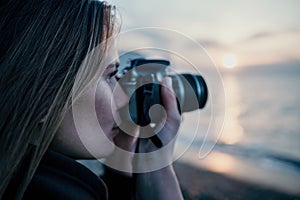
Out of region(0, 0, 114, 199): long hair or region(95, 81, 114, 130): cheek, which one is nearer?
region(0, 0, 114, 199): long hair

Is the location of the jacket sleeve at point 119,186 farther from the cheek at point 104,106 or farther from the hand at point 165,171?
the cheek at point 104,106

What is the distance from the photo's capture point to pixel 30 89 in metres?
0.52

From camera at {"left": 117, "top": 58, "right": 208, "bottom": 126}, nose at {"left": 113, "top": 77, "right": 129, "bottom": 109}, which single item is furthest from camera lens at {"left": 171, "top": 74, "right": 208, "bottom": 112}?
nose at {"left": 113, "top": 77, "right": 129, "bottom": 109}

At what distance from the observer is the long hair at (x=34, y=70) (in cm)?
50

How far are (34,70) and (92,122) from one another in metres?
0.15

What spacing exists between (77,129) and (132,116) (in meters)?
0.16

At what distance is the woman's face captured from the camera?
2.00ft

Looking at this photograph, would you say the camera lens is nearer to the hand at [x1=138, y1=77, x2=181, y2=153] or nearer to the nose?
the hand at [x1=138, y1=77, x2=181, y2=153]

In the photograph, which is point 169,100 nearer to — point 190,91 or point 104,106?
point 190,91

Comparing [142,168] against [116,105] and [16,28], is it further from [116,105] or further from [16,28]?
[16,28]

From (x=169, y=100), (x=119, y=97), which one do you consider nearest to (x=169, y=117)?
(x=169, y=100)

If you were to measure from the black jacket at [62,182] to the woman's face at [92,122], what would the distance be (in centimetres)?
6

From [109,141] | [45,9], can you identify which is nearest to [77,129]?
[109,141]

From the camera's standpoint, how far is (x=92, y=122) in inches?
25.2
